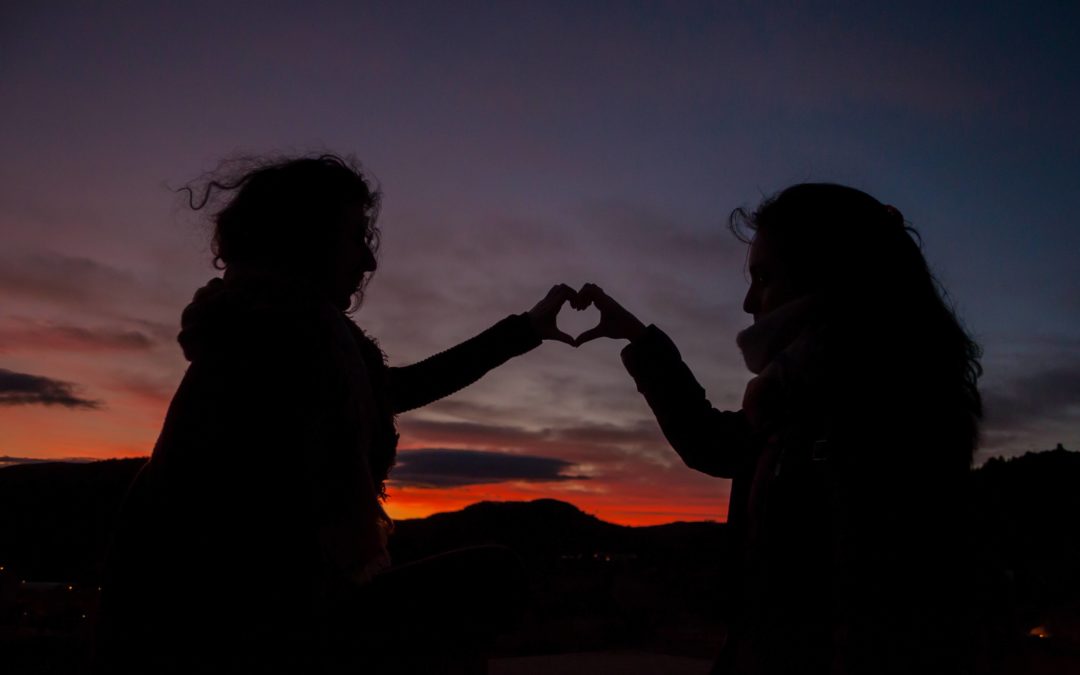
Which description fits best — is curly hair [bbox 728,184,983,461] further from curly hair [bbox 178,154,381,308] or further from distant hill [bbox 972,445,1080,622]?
distant hill [bbox 972,445,1080,622]

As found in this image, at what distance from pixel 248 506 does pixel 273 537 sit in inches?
3.7

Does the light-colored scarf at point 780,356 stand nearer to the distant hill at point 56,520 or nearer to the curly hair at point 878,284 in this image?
the curly hair at point 878,284

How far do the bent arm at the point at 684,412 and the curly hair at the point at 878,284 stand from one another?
781 mm

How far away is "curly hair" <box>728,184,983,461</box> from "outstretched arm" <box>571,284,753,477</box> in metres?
0.74

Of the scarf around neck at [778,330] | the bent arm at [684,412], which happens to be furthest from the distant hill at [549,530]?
the scarf around neck at [778,330]

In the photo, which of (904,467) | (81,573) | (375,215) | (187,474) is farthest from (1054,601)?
(81,573)

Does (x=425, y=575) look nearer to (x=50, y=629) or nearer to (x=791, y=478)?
(x=791, y=478)

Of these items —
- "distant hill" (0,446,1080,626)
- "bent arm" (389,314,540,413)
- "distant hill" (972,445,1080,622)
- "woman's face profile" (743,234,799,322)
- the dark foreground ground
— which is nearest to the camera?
"woman's face profile" (743,234,799,322)

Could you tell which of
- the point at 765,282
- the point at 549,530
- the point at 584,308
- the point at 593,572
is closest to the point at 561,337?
the point at 584,308

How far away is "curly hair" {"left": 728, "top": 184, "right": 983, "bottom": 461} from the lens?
195cm

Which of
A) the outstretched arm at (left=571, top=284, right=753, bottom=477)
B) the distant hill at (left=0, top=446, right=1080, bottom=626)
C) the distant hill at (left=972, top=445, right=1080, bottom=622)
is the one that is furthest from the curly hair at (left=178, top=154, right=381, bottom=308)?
the distant hill at (left=972, top=445, right=1080, bottom=622)

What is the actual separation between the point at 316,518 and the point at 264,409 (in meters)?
0.30

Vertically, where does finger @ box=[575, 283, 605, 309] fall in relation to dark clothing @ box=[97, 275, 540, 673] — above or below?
above

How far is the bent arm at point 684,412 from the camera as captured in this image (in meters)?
2.85
